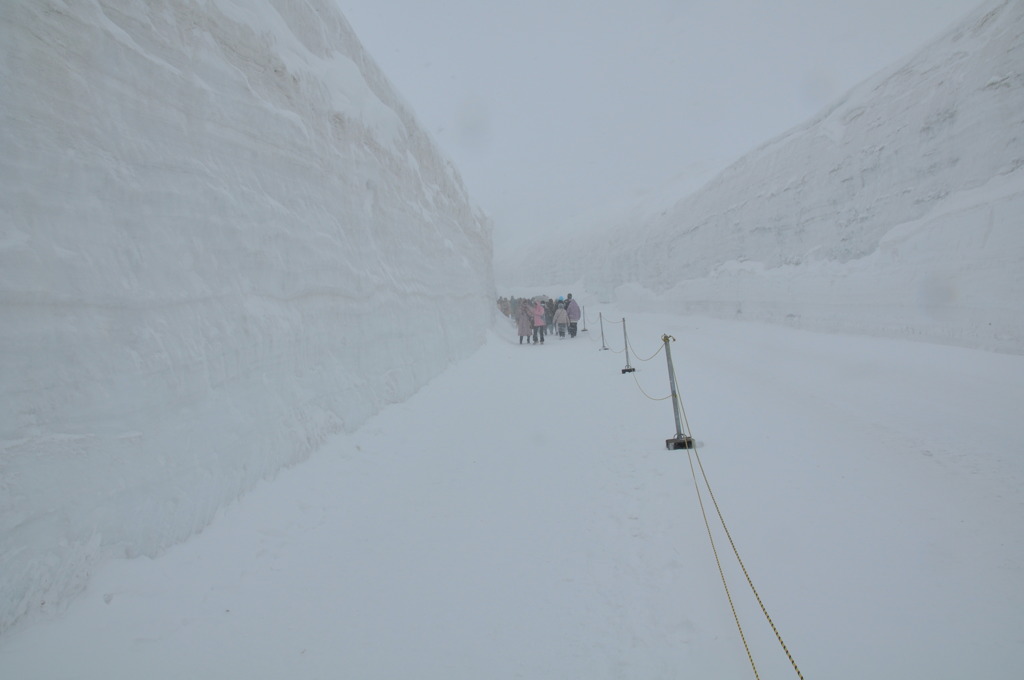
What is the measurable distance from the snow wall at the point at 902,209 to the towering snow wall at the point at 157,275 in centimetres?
914

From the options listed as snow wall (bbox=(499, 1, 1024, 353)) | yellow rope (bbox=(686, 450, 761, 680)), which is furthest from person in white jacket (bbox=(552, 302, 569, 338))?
yellow rope (bbox=(686, 450, 761, 680))

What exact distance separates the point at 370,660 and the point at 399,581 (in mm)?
646

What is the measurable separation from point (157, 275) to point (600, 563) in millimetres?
3228

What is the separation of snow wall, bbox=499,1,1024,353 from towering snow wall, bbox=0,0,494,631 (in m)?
9.14

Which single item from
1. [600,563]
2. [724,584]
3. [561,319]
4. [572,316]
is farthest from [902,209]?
[600,563]

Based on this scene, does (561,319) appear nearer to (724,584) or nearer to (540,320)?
(540,320)

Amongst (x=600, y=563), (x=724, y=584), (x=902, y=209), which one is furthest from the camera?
(x=902, y=209)

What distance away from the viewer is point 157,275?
299cm

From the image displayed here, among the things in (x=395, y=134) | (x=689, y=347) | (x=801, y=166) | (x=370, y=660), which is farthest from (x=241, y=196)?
(x=801, y=166)

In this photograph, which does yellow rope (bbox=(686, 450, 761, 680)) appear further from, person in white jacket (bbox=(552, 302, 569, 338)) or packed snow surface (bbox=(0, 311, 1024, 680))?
person in white jacket (bbox=(552, 302, 569, 338))

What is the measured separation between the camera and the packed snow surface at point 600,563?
2254 millimetres

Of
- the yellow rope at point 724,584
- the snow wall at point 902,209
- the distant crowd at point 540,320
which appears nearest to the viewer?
the yellow rope at point 724,584

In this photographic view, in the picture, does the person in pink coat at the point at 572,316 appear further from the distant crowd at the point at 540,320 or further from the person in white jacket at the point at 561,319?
the person in white jacket at the point at 561,319

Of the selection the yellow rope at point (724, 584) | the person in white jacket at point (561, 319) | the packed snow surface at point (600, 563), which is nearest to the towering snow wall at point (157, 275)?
the packed snow surface at point (600, 563)
